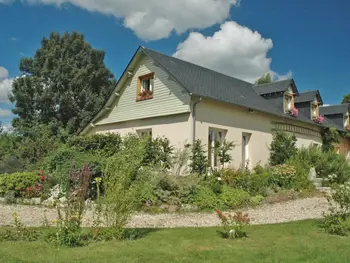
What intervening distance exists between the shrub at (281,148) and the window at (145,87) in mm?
6758

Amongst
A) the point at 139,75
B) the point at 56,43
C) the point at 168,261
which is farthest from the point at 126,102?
the point at 56,43

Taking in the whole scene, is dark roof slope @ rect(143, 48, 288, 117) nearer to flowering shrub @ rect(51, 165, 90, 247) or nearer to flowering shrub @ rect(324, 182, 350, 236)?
flowering shrub @ rect(324, 182, 350, 236)

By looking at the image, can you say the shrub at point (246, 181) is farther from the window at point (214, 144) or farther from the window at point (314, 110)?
the window at point (314, 110)

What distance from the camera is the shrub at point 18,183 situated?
980cm

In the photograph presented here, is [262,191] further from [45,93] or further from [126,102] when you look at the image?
[45,93]

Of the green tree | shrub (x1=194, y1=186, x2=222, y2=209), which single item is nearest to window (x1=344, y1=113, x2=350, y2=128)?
the green tree

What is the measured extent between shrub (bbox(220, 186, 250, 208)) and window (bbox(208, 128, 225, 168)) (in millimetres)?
2696

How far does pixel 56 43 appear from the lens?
1088 inches

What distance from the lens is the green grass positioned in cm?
426

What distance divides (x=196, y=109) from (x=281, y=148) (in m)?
5.73

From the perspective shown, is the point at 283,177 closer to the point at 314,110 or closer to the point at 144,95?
the point at 144,95

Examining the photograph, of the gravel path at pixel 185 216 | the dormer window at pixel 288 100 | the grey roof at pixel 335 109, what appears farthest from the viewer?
the grey roof at pixel 335 109

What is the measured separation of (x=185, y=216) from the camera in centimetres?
803

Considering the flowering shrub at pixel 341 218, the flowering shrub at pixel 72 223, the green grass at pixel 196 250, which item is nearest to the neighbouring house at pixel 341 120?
the flowering shrub at pixel 341 218
